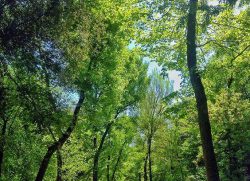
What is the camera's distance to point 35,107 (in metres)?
11.4

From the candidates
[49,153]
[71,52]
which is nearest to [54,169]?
[49,153]

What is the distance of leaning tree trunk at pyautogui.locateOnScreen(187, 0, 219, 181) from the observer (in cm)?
1023

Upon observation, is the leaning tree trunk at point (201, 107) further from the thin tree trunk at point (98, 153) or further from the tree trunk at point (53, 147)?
the thin tree trunk at point (98, 153)

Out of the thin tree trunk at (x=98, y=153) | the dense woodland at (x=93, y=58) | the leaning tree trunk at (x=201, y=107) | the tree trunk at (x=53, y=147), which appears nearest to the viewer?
the leaning tree trunk at (x=201, y=107)

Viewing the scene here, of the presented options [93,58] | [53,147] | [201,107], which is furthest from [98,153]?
[201,107]

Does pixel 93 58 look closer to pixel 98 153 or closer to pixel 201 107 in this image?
pixel 201 107

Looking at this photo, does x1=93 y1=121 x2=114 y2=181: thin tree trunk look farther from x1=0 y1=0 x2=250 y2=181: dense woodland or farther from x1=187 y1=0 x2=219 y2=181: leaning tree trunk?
x1=187 y1=0 x2=219 y2=181: leaning tree trunk

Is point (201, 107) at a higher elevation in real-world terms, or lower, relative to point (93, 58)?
lower

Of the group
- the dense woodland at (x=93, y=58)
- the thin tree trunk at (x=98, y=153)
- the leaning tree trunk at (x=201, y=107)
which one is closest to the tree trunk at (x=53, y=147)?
the dense woodland at (x=93, y=58)

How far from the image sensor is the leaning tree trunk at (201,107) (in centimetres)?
1023

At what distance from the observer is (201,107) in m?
10.7

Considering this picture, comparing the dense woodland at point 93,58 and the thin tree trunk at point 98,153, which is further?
the thin tree trunk at point 98,153

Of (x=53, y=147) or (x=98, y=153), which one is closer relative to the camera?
(x=53, y=147)

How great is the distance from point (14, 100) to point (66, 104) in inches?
78.2
